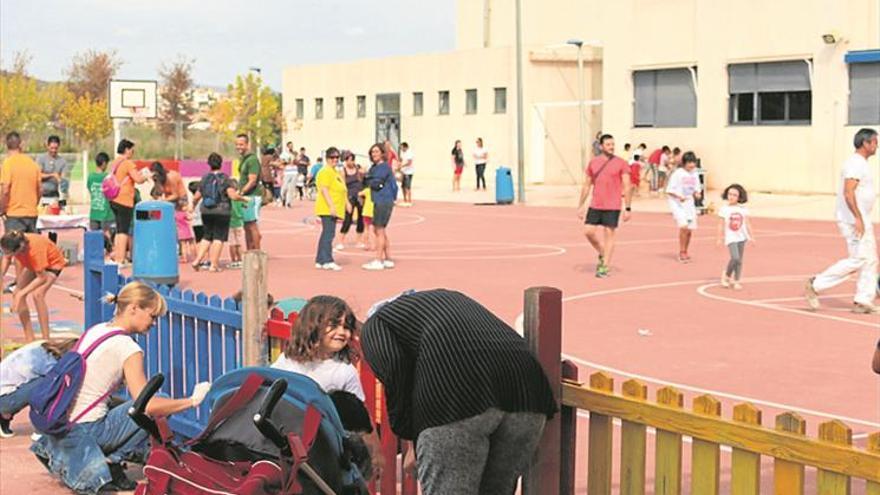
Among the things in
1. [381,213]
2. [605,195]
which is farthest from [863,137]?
[381,213]

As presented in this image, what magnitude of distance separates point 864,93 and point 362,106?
2835 cm

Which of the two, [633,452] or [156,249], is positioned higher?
[156,249]

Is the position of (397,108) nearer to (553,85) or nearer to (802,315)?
(553,85)

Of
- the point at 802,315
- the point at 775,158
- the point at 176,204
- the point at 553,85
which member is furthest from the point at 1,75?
the point at 802,315

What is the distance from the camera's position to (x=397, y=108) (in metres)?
60.1

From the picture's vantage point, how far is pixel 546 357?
18.7ft

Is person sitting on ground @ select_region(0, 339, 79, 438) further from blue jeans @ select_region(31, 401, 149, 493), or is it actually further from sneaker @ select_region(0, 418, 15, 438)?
sneaker @ select_region(0, 418, 15, 438)

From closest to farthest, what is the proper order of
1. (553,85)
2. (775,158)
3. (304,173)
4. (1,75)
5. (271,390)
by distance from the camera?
(271,390), (775,158), (304,173), (553,85), (1,75)

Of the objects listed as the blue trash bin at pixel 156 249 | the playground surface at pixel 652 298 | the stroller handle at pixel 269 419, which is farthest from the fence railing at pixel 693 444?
Result: the blue trash bin at pixel 156 249

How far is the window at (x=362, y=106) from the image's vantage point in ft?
205

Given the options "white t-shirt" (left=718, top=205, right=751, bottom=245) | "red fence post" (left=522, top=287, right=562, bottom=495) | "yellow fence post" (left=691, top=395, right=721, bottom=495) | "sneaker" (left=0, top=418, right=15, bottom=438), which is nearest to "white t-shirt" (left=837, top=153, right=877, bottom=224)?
"white t-shirt" (left=718, top=205, right=751, bottom=245)

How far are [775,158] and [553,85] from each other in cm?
1393

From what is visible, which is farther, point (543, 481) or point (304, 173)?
point (304, 173)

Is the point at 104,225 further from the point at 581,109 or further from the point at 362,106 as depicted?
the point at 362,106
